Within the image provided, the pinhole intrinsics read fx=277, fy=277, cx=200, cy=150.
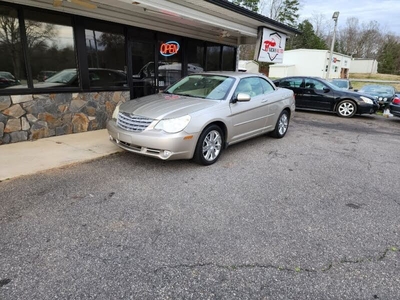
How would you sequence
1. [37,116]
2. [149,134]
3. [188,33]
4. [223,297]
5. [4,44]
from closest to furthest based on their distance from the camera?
[223,297]
[149,134]
[4,44]
[37,116]
[188,33]

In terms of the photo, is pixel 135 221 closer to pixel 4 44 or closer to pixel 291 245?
pixel 291 245

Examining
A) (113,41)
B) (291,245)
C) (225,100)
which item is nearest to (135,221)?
(291,245)

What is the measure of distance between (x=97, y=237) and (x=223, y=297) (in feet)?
4.43

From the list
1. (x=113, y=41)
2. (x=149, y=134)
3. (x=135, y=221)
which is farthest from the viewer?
(x=113, y=41)

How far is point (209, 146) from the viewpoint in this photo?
4.70 metres

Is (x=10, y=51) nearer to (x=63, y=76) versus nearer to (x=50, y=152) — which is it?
A: (x=63, y=76)

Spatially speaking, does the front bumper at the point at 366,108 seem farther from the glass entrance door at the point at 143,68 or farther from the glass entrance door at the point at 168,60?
the glass entrance door at the point at 143,68

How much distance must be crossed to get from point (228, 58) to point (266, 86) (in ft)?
18.7

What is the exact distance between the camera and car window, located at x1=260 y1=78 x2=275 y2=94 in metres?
6.12

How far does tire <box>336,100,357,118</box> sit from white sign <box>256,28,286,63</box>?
3150 mm

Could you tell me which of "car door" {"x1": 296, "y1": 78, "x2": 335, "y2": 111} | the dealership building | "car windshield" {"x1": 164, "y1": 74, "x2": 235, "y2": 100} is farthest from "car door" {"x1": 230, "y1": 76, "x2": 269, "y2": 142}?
"car door" {"x1": 296, "y1": 78, "x2": 335, "y2": 111}

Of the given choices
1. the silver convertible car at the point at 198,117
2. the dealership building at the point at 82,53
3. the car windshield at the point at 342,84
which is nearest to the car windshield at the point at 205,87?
the silver convertible car at the point at 198,117

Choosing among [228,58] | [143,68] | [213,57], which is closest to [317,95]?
[228,58]

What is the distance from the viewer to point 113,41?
7090 millimetres
